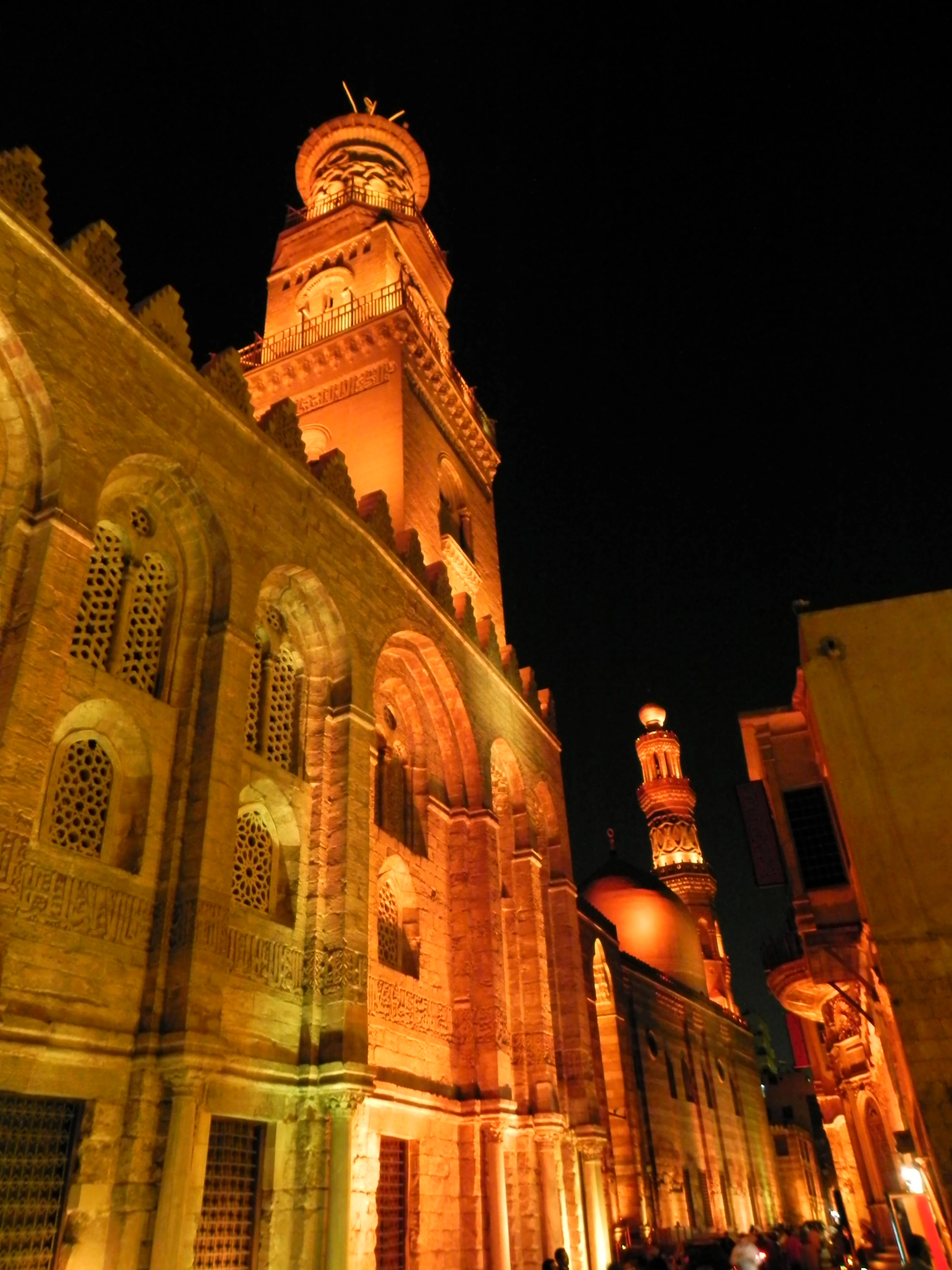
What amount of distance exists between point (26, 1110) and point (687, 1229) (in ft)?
76.6

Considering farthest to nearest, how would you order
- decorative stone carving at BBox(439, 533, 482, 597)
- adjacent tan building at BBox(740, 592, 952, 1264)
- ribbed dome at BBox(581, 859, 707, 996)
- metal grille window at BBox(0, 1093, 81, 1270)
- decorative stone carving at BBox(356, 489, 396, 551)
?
ribbed dome at BBox(581, 859, 707, 996), decorative stone carving at BBox(439, 533, 482, 597), decorative stone carving at BBox(356, 489, 396, 551), adjacent tan building at BBox(740, 592, 952, 1264), metal grille window at BBox(0, 1093, 81, 1270)

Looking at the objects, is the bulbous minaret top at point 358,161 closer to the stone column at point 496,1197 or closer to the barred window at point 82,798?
the barred window at point 82,798

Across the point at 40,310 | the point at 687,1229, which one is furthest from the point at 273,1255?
the point at 687,1229

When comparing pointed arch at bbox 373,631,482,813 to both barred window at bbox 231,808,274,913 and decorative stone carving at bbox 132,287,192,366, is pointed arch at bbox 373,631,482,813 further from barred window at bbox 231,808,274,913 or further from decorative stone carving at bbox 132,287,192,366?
decorative stone carving at bbox 132,287,192,366

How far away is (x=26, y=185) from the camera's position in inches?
320

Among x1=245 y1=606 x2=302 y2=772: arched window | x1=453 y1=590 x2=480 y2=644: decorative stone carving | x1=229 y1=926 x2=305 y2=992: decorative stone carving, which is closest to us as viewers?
x1=229 y1=926 x2=305 y2=992: decorative stone carving

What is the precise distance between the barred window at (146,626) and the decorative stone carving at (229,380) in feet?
7.09

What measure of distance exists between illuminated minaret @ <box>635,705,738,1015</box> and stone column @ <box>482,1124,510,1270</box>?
2868cm

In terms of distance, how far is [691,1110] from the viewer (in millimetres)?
27062

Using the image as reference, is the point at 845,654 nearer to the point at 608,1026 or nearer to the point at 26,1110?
the point at 26,1110

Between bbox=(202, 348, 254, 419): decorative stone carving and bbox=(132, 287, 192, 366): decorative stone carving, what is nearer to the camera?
bbox=(132, 287, 192, 366): decorative stone carving

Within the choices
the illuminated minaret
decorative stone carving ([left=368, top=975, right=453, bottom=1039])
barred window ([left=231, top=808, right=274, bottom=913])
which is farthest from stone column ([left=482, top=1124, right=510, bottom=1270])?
the illuminated minaret

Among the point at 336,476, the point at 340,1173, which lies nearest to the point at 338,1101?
the point at 340,1173

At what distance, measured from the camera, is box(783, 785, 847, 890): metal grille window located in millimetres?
14883
